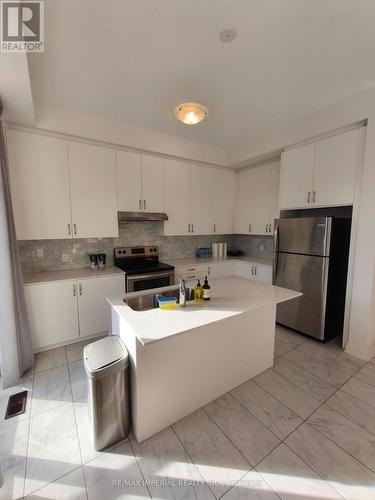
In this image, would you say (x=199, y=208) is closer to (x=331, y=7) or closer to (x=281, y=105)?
(x=281, y=105)

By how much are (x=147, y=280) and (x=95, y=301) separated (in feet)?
2.30

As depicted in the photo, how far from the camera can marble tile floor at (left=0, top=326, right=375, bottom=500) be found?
4.04ft

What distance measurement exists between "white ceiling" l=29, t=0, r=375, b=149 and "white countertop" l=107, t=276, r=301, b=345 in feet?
6.41

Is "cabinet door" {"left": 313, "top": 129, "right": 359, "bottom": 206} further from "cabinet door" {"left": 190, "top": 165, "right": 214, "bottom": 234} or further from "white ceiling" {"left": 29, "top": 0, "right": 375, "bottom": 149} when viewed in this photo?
"cabinet door" {"left": 190, "top": 165, "right": 214, "bottom": 234}

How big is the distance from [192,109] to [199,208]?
2028 millimetres

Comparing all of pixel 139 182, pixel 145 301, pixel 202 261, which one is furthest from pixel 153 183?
pixel 145 301

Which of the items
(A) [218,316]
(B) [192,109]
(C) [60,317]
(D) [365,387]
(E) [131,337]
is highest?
(B) [192,109]

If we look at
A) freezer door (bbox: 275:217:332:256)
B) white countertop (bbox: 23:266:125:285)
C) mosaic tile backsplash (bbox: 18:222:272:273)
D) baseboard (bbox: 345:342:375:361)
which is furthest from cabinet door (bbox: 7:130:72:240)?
baseboard (bbox: 345:342:375:361)

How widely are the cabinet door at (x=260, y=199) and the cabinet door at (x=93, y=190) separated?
7.76 ft

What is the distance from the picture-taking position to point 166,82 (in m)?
1.99

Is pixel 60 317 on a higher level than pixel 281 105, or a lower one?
lower

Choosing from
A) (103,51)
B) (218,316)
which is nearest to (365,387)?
(218,316)

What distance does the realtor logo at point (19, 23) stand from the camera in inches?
46.0

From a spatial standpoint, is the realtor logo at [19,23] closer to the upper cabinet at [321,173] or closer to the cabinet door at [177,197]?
the cabinet door at [177,197]
